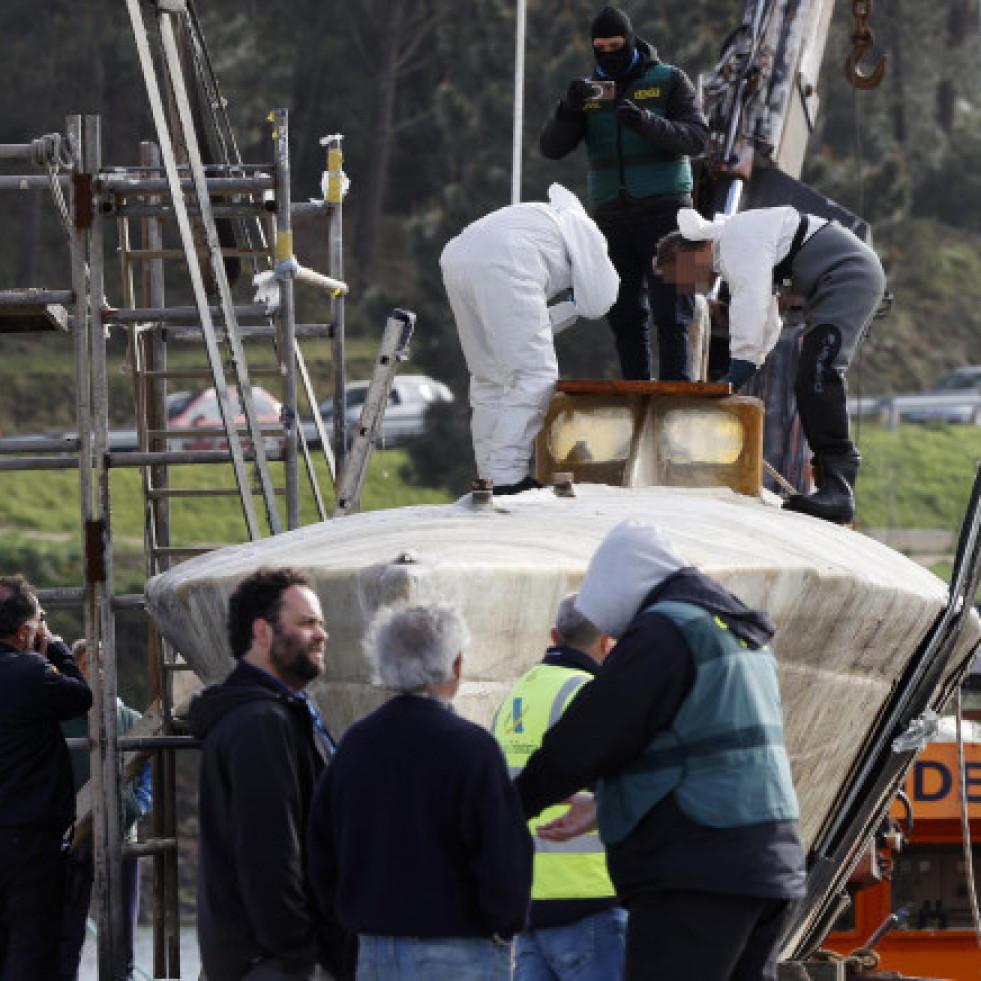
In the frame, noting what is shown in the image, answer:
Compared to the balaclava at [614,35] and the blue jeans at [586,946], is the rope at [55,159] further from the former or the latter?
the blue jeans at [586,946]

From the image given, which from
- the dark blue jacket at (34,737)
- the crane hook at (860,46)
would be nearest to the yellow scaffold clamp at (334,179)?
the dark blue jacket at (34,737)

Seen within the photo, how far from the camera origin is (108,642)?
10.1 m

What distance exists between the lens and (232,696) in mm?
6453

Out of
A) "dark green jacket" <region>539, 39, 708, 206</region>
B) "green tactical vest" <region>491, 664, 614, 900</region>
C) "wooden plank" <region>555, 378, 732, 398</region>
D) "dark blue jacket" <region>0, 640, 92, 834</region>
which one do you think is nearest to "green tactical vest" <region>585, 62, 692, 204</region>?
"dark green jacket" <region>539, 39, 708, 206</region>

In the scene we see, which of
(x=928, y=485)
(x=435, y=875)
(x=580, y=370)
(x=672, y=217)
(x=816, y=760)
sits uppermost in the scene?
(x=672, y=217)

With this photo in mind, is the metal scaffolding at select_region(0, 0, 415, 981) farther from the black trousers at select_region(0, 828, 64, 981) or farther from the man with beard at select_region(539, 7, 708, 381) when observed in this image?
the man with beard at select_region(539, 7, 708, 381)

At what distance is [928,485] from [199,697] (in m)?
44.5

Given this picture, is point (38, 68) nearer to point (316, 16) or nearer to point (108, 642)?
point (316, 16)

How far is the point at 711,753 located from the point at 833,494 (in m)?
4.16

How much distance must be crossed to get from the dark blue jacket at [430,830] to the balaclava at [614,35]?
6.12 m

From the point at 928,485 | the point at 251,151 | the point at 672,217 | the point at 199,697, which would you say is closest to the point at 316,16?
the point at 251,151

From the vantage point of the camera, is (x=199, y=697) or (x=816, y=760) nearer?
(x=199, y=697)

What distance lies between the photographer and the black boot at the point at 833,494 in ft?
33.1

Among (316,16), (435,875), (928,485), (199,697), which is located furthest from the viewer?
(316,16)
